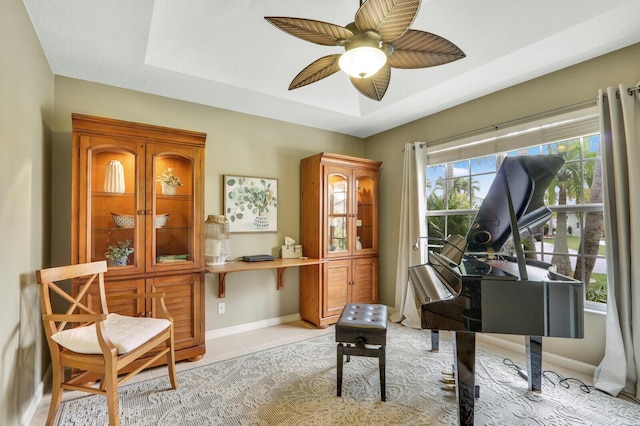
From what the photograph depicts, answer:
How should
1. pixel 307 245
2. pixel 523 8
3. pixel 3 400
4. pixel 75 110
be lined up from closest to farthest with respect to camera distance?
pixel 3 400
pixel 523 8
pixel 75 110
pixel 307 245

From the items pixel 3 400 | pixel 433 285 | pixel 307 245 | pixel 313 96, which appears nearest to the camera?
pixel 3 400

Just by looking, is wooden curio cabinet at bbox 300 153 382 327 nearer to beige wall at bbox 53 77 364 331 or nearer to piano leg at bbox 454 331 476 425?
beige wall at bbox 53 77 364 331

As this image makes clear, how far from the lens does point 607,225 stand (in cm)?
220

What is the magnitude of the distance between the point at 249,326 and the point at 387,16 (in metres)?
3.19

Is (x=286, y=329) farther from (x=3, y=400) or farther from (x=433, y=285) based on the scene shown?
(x=3, y=400)

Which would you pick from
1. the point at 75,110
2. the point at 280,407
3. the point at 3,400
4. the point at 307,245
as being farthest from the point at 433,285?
the point at 75,110

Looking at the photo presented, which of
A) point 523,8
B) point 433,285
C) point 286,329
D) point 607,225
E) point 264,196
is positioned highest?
point 523,8

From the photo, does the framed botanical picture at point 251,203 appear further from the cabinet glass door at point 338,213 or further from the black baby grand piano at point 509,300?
the black baby grand piano at point 509,300

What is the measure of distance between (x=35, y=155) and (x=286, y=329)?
2721mm

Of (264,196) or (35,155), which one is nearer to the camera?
(35,155)

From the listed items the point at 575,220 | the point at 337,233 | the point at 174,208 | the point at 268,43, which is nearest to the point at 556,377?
the point at 575,220

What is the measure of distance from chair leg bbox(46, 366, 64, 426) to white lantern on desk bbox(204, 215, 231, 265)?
1.35 meters

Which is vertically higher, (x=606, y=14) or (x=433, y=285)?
(x=606, y=14)

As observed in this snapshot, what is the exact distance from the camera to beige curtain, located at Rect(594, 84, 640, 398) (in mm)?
2076
